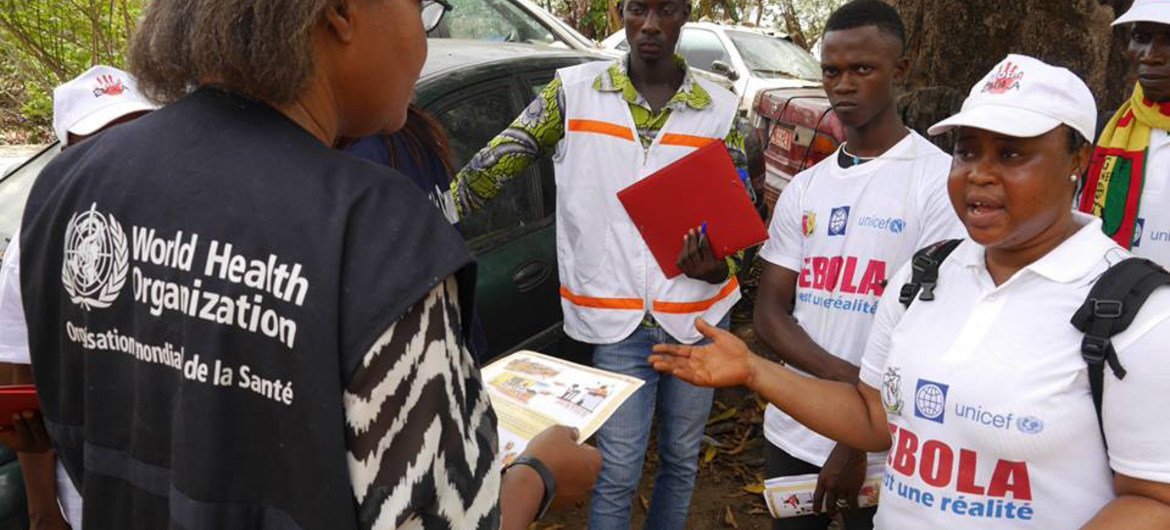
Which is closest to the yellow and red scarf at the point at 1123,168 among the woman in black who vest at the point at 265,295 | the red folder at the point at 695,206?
the red folder at the point at 695,206

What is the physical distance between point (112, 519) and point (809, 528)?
2028 millimetres

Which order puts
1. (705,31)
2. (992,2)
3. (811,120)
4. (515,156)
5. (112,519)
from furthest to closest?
(705,31)
(811,120)
(992,2)
(515,156)
(112,519)

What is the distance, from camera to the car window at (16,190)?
3330 mm

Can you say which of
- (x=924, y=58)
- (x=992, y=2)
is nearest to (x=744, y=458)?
(x=924, y=58)

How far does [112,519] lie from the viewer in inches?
49.0

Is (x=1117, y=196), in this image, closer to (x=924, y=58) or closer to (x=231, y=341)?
(x=924, y=58)

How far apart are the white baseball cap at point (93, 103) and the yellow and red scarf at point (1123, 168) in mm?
2882

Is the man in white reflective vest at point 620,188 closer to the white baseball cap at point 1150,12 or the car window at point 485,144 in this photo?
the car window at point 485,144

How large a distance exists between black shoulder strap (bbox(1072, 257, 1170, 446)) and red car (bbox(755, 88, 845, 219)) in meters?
4.32

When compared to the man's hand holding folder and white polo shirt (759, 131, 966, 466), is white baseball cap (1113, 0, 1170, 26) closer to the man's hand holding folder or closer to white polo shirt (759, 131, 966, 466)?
white polo shirt (759, 131, 966, 466)

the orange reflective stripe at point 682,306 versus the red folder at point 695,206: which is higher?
the red folder at point 695,206

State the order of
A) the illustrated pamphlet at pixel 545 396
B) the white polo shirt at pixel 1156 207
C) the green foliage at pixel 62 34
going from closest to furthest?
the illustrated pamphlet at pixel 545 396
the white polo shirt at pixel 1156 207
the green foliage at pixel 62 34

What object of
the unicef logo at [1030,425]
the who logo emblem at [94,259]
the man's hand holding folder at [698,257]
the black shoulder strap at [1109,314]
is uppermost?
the who logo emblem at [94,259]

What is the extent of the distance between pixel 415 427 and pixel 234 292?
0.89ft
